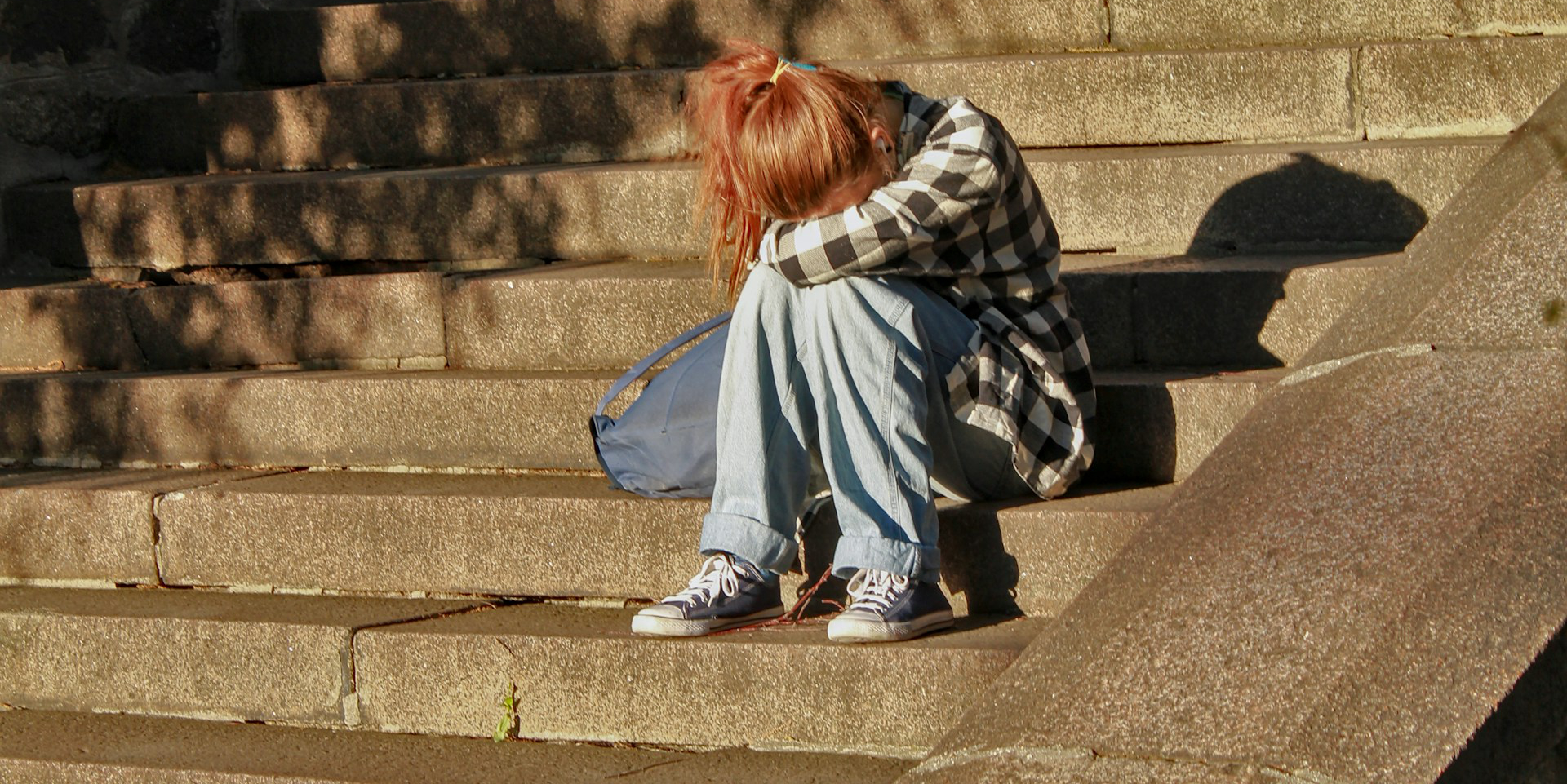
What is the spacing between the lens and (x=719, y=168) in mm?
2990

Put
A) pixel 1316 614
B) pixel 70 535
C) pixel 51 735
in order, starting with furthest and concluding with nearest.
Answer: pixel 70 535, pixel 51 735, pixel 1316 614

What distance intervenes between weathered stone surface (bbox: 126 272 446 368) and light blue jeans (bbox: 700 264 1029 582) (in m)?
1.30

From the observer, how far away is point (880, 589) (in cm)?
285

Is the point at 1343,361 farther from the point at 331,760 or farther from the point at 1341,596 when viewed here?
the point at 331,760

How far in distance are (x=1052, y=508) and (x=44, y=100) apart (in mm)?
3358

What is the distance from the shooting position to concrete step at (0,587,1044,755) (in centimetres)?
285

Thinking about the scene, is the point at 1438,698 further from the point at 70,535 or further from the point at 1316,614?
the point at 70,535

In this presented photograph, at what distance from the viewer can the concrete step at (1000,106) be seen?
12.7 feet

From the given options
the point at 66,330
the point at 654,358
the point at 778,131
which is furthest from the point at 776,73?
the point at 66,330

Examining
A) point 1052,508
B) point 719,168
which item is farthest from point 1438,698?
point 719,168

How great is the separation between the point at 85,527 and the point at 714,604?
5.37 ft

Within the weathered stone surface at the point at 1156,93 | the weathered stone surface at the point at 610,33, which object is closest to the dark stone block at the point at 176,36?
the weathered stone surface at the point at 610,33

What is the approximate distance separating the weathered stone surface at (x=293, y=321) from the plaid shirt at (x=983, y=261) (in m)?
1.34

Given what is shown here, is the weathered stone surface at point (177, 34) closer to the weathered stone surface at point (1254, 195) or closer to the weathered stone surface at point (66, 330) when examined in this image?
the weathered stone surface at point (66, 330)
